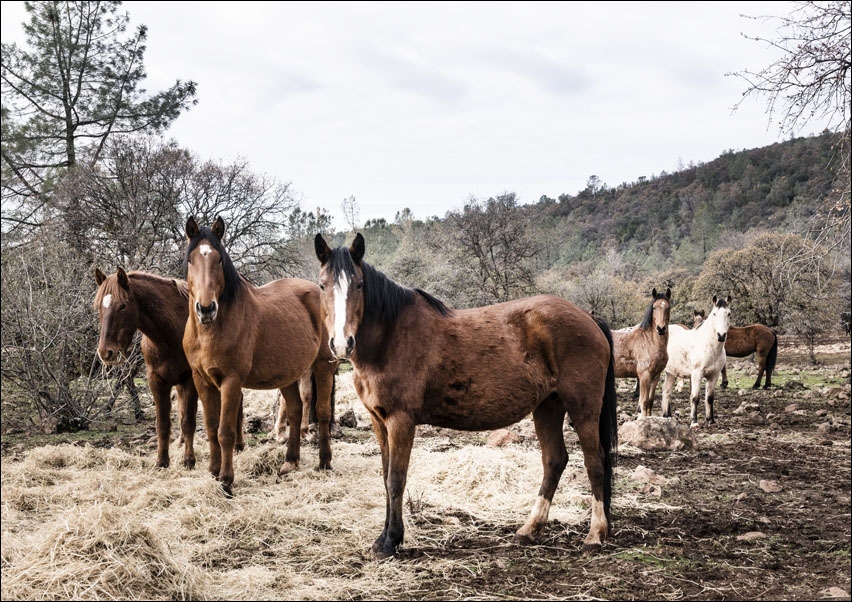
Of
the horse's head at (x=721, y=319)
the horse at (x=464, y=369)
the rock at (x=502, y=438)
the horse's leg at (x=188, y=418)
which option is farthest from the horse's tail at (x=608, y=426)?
the horse's head at (x=721, y=319)

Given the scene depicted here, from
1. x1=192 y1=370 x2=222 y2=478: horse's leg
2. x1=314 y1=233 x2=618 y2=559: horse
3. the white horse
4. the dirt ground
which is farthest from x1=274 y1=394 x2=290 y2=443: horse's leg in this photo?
the white horse

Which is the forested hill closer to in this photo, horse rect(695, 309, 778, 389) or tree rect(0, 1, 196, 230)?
horse rect(695, 309, 778, 389)

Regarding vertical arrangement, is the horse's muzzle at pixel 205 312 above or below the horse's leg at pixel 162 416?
above

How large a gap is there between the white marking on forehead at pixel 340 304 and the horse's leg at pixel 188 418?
3280 mm

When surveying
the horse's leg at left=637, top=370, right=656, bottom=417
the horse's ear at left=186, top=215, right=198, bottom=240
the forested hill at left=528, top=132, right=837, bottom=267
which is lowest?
the horse's leg at left=637, top=370, right=656, bottom=417

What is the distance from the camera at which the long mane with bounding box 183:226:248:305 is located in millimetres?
5484

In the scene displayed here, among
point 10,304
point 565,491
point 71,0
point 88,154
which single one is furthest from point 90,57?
point 565,491

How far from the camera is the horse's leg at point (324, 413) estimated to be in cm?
662

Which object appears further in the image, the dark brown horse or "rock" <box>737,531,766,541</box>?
the dark brown horse

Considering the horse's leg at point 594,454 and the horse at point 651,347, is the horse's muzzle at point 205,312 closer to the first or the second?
the horse's leg at point 594,454

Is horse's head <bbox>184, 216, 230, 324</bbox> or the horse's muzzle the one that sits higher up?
horse's head <bbox>184, 216, 230, 324</bbox>

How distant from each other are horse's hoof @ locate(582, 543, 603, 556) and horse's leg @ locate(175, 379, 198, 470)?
418cm

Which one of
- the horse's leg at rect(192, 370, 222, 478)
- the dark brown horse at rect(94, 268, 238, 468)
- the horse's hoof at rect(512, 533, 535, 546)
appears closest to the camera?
the horse's hoof at rect(512, 533, 535, 546)

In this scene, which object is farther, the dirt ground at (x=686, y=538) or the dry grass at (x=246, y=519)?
the dirt ground at (x=686, y=538)
